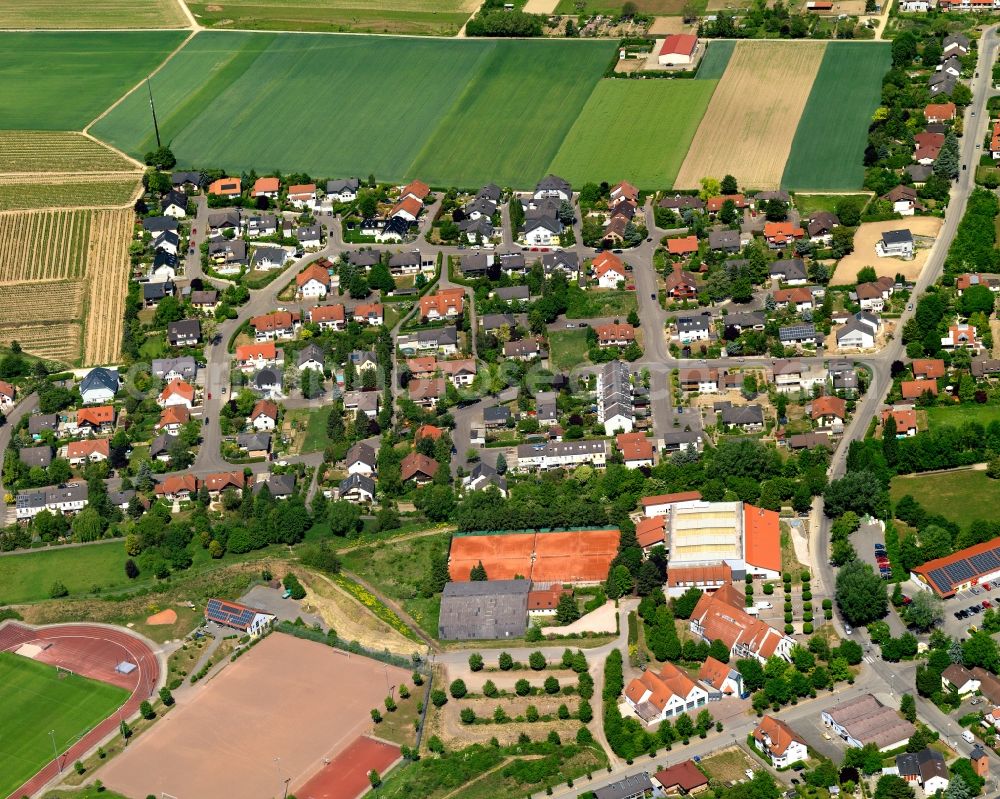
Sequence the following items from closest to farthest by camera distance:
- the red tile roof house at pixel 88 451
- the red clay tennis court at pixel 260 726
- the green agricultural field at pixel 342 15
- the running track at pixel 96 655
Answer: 1. the red clay tennis court at pixel 260 726
2. the running track at pixel 96 655
3. the red tile roof house at pixel 88 451
4. the green agricultural field at pixel 342 15

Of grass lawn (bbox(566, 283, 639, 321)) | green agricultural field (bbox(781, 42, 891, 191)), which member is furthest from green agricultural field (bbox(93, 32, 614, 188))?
green agricultural field (bbox(781, 42, 891, 191))

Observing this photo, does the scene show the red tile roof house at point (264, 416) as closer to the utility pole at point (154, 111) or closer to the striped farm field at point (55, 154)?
the striped farm field at point (55, 154)

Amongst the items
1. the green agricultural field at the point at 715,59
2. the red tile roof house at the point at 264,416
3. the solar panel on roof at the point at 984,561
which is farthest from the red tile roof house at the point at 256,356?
the green agricultural field at the point at 715,59

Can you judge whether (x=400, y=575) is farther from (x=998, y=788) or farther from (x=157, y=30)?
(x=157, y=30)

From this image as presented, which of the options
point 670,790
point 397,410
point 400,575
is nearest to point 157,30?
point 397,410

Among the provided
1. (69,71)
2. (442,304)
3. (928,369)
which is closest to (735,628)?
(928,369)

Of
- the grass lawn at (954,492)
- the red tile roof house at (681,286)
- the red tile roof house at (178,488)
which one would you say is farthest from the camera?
the red tile roof house at (681,286)
